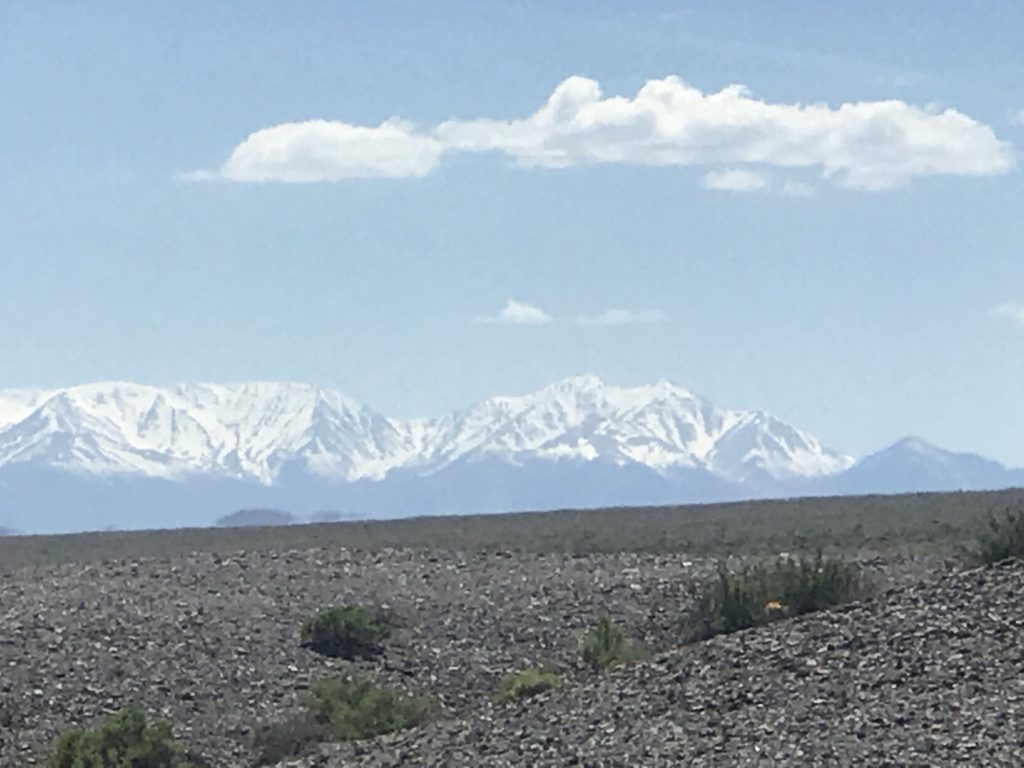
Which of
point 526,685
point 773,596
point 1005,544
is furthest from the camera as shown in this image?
point 773,596

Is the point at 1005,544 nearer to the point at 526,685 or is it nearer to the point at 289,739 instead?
the point at 526,685

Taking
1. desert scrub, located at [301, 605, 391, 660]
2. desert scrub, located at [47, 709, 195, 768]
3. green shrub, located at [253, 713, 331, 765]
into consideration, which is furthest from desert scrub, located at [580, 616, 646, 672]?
desert scrub, located at [47, 709, 195, 768]

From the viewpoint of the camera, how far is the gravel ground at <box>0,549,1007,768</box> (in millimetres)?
20188

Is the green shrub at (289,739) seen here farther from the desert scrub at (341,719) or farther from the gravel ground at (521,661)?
the gravel ground at (521,661)

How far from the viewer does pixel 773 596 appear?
96.6 feet

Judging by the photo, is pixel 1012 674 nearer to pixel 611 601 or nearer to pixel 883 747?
pixel 883 747

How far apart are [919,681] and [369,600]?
55.6ft

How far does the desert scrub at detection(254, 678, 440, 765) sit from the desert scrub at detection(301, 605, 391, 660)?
181 inches

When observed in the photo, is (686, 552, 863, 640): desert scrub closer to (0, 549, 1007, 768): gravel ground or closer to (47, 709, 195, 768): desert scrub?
(0, 549, 1007, 768): gravel ground

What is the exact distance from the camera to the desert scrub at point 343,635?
3262 cm

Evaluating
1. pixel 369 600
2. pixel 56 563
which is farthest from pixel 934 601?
pixel 56 563

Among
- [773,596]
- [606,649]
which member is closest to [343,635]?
[606,649]

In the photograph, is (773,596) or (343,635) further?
(343,635)

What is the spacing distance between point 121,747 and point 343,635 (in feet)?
26.4
